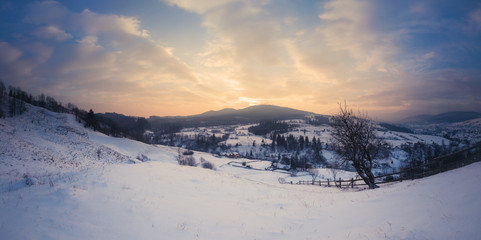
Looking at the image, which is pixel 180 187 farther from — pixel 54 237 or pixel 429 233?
pixel 429 233

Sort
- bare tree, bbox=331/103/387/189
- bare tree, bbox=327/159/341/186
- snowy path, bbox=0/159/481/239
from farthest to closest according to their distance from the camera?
bare tree, bbox=327/159/341/186
bare tree, bbox=331/103/387/189
snowy path, bbox=0/159/481/239

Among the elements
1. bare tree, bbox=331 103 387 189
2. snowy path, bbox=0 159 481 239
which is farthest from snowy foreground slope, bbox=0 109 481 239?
bare tree, bbox=331 103 387 189

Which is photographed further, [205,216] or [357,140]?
[357,140]

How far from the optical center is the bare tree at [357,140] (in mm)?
18438

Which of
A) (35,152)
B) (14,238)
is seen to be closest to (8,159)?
(35,152)

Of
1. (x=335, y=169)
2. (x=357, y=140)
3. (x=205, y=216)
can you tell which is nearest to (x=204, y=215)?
(x=205, y=216)

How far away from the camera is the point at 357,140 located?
18.7 m

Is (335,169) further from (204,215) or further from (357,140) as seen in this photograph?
(204,215)

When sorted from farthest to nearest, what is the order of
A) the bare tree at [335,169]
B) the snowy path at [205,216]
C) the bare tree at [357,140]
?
the bare tree at [335,169] < the bare tree at [357,140] < the snowy path at [205,216]

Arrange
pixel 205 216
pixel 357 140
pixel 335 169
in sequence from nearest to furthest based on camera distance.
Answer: pixel 205 216, pixel 357 140, pixel 335 169

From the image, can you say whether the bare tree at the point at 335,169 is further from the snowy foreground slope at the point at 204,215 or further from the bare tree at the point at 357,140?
the snowy foreground slope at the point at 204,215

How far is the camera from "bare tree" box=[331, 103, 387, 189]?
18.4 m

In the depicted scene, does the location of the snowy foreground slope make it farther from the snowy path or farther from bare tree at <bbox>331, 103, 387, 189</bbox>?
bare tree at <bbox>331, 103, 387, 189</bbox>

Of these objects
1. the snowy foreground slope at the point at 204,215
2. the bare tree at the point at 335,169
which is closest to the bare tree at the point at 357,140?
the bare tree at the point at 335,169
